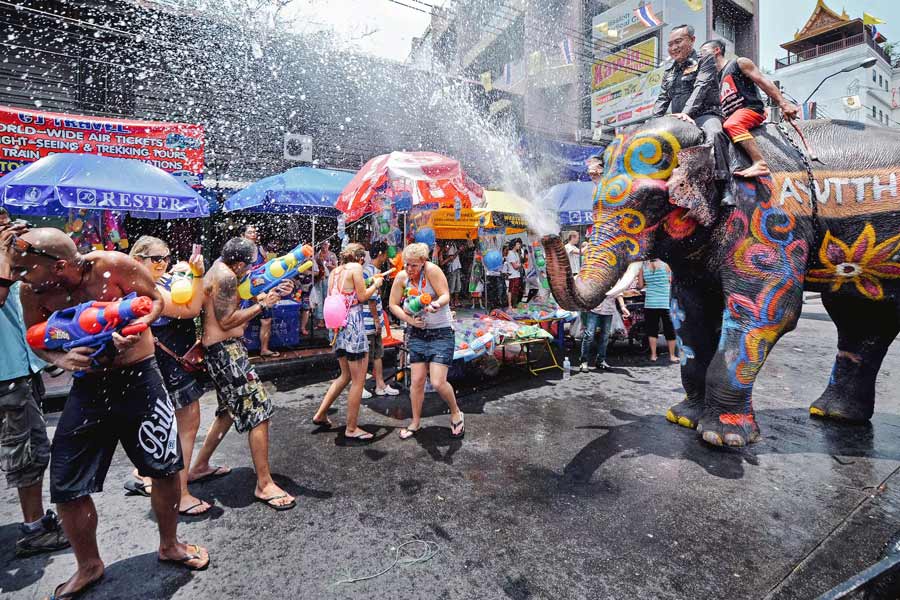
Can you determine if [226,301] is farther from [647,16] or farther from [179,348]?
[647,16]

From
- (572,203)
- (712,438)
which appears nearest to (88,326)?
(712,438)

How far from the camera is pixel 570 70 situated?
20.8 meters

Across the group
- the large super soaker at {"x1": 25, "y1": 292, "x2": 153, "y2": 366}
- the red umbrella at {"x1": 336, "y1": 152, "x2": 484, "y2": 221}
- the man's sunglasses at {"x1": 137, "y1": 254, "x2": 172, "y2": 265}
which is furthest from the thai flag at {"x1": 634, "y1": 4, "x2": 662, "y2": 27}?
the large super soaker at {"x1": 25, "y1": 292, "x2": 153, "y2": 366}

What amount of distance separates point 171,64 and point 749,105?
11253 millimetres

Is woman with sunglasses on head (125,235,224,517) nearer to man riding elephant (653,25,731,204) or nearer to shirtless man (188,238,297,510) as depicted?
shirtless man (188,238,297,510)

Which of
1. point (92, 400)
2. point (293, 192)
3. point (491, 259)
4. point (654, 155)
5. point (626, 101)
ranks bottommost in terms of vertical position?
point (92, 400)

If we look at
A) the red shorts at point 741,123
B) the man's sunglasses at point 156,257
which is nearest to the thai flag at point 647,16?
the red shorts at point 741,123

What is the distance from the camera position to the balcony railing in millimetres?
37000

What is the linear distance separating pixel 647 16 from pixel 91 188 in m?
23.8

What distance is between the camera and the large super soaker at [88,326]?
2117 millimetres

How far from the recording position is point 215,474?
379cm

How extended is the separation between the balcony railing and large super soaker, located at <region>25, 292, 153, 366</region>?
170 feet

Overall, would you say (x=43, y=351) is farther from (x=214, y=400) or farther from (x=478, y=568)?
(x=214, y=400)

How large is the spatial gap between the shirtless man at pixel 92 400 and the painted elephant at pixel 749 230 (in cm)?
295
